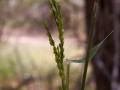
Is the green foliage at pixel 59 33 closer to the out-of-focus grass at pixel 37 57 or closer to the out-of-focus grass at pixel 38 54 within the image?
the out-of-focus grass at pixel 37 57

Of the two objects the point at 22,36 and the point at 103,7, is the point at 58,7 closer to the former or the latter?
the point at 103,7

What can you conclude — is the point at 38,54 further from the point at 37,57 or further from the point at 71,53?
the point at 71,53

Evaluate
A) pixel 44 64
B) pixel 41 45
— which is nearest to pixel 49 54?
pixel 44 64

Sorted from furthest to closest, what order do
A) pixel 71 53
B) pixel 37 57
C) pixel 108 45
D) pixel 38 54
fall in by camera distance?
pixel 38 54 → pixel 37 57 → pixel 71 53 → pixel 108 45

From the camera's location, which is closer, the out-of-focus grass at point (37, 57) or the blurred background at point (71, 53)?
the blurred background at point (71, 53)

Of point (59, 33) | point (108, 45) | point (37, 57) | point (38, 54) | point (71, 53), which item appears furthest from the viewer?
point (38, 54)

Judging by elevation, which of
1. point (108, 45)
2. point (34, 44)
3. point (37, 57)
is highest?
point (34, 44)

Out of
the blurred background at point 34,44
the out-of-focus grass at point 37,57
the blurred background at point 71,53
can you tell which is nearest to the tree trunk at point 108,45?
the blurred background at point 71,53

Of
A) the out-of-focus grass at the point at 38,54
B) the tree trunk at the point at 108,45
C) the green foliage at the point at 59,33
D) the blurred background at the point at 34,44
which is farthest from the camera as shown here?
the out-of-focus grass at the point at 38,54

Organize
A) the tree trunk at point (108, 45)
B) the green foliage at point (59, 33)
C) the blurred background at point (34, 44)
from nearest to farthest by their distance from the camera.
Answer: the green foliage at point (59, 33) → the tree trunk at point (108, 45) → the blurred background at point (34, 44)

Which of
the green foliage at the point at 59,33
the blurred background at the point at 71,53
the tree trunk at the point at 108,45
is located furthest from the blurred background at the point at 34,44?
the green foliage at the point at 59,33

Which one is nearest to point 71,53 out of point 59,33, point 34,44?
point 34,44
